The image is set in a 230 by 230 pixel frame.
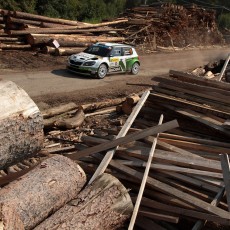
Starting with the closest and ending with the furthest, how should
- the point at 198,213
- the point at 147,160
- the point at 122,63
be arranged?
the point at 198,213, the point at 147,160, the point at 122,63

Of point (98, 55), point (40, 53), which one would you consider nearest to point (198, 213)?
point (98, 55)

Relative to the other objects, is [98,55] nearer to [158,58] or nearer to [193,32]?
[158,58]

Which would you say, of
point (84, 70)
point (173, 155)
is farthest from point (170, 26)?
point (173, 155)

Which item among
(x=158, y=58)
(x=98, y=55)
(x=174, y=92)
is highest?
(x=174, y=92)

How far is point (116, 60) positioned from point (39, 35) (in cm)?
588

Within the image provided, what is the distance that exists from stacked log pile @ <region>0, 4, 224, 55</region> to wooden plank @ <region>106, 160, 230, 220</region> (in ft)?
57.9

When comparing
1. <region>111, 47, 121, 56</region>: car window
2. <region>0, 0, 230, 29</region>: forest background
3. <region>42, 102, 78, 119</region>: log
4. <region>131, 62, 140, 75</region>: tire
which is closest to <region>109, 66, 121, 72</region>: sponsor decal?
<region>111, 47, 121, 56</region>: car window

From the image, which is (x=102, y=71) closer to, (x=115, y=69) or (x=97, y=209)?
(x=115, y=69)

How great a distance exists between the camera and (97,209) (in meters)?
6.42

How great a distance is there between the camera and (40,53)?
2422cm

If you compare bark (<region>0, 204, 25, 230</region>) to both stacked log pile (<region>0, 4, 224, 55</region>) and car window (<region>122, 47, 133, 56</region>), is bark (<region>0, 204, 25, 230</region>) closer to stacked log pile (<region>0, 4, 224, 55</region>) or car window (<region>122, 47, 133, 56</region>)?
car window (<region>122, 47, 133, 56</region>)

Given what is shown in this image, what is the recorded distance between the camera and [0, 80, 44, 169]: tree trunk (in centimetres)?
734

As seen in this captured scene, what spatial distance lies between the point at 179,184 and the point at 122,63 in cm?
1522

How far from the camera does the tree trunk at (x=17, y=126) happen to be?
7.34 meters
